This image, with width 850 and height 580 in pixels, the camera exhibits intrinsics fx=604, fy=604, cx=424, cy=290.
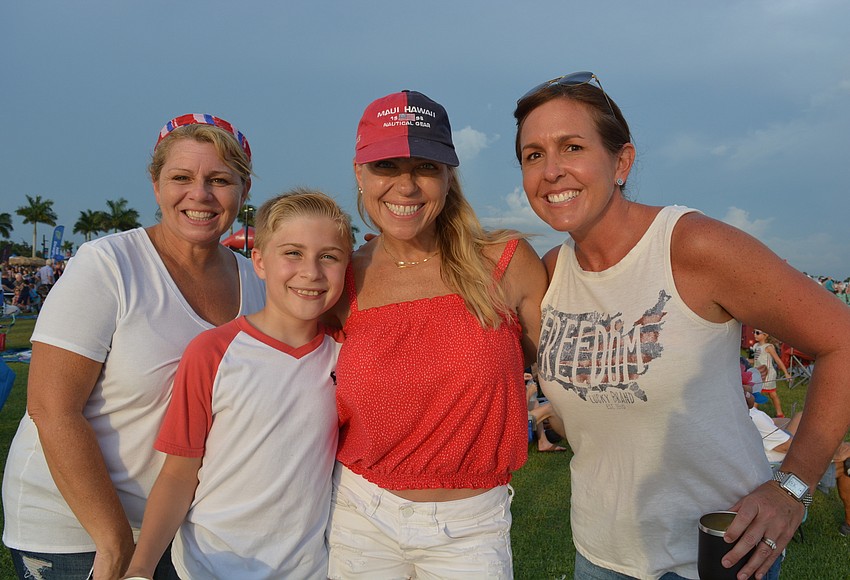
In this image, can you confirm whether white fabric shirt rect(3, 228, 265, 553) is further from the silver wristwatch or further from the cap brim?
the silver wristwatch

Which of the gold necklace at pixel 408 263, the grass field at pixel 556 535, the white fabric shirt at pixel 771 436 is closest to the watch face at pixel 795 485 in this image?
the gold necklace at pixel 408 263

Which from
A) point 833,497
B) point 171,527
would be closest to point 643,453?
point 171,527

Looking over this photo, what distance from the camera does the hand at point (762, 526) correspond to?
1676mm

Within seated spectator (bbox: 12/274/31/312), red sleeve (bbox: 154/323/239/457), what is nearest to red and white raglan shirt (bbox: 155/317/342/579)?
red sleeve (bbox: 154/323/239/457)

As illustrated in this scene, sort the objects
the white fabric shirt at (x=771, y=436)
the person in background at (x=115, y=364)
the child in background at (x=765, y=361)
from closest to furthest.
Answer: the person in background at (x=115, y=364) → the white fabric shirt at (x=771, y=436) → the child in background at (x=765, y=361)

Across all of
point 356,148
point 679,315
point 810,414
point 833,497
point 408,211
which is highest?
point 356,148

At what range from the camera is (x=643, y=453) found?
213cm

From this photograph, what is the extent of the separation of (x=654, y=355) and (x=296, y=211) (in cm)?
143

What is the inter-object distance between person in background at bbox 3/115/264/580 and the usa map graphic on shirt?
1366mm

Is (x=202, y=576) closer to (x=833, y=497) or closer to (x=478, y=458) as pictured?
(x=478, y=458)

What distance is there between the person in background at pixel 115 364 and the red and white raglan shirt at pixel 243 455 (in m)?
0.18

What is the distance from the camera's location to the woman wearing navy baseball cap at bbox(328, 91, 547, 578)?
2.28 meters

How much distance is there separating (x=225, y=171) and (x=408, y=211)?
76 centimetres

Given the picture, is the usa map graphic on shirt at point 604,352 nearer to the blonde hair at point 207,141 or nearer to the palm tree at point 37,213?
the blonde hair at point 207,141
